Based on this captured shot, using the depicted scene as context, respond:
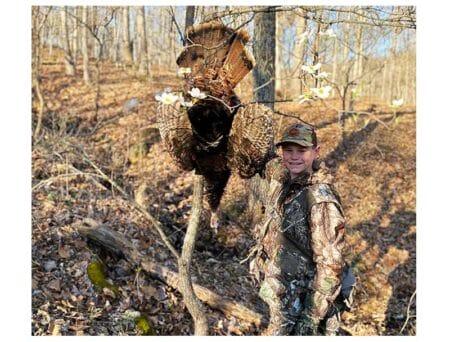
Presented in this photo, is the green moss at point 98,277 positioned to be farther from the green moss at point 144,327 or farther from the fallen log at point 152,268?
the green moss at point 144,327

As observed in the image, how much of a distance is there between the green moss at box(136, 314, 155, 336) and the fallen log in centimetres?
62

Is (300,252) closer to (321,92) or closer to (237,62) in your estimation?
(321,92)

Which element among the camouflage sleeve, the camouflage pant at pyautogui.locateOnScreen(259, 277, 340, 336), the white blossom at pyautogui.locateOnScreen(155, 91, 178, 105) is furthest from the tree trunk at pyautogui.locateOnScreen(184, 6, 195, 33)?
the camouflage pant at pyautogui.locateOnScreen(259, 277, 340, 336)

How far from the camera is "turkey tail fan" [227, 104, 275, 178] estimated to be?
10.1 ft

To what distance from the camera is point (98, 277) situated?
4.82m

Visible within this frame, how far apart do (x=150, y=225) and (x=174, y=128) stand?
3521 millimetres

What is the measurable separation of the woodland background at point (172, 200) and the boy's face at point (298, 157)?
331mm

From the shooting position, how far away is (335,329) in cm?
289

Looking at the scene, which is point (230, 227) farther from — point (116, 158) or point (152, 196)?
point (116, 158)

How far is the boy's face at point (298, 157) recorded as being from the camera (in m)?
2.84

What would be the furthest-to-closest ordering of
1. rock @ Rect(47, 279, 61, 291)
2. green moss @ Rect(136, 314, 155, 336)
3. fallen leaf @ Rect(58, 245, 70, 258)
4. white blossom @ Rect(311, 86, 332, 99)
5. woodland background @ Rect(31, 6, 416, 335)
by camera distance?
fallen leaf @ Rect(58, 245, 70, 258) < rock @ Rect(47, 279, 61, 291) < green moss @ Rect(136, 314, 155, 336) < woodland background @ Rect(31, 6, 416, 335) < white blossom @ Rect(311, 86, 332, 99)

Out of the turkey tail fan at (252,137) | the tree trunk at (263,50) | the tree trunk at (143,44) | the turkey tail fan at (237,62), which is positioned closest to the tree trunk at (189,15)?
the turkey tail fan at (237,62)

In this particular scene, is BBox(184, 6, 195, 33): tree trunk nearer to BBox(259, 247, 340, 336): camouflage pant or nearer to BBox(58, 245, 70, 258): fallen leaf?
BBox(259, 247, 340, 336): camouflage pant

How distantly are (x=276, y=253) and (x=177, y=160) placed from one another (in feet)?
3.70
